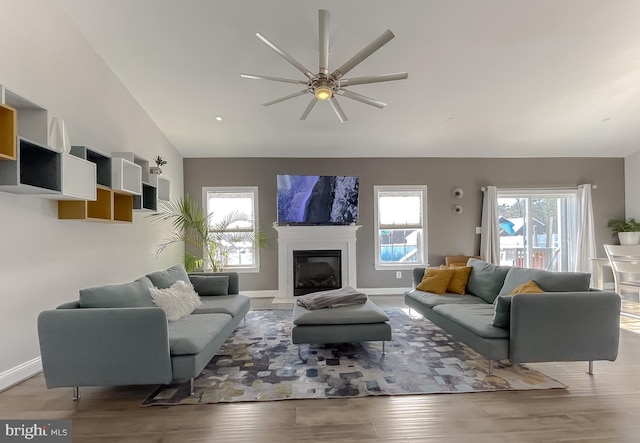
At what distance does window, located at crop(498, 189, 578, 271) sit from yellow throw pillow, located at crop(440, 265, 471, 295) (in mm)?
2684

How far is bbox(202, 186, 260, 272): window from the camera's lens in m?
5.74

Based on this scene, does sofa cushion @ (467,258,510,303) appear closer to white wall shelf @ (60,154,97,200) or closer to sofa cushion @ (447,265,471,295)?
sofa cushion @ (447,265,471,295)

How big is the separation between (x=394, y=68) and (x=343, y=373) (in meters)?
3.21

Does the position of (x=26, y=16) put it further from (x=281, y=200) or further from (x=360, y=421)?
(x=360, y=421)

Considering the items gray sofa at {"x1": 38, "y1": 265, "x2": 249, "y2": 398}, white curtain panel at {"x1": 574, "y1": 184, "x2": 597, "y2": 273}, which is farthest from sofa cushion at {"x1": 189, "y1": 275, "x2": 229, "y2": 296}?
white curtain panel at {"x1": 574, "y1": 184, "x2": 597, "y2": 273}

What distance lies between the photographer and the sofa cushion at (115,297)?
2277mm

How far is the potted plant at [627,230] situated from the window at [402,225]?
142 inches

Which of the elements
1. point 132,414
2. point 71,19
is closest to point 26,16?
point 71,19

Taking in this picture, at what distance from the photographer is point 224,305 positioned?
3383 mm

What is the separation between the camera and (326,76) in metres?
2.51

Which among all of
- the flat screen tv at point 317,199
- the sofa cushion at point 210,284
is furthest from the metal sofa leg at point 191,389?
the flat screen tv at point 317,199

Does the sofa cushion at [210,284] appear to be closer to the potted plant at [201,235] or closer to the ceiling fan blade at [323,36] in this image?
the potted plant at [201,235]

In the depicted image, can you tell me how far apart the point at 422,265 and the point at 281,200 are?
2.92 metres

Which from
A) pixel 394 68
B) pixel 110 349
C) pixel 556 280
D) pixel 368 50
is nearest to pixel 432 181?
pixel 394 68
